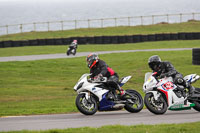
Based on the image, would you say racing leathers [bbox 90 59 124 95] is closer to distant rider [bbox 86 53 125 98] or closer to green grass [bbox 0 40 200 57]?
distant rider [bbox 86 53 125 98]

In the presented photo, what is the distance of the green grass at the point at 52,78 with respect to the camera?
14.4 m

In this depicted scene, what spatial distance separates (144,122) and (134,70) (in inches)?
585

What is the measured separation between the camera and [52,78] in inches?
893

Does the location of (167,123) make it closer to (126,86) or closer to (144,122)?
(144,122)

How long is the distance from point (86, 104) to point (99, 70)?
1.04 m

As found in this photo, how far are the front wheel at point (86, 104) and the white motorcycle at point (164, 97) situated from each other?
1.26m

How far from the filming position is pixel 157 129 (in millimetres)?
8648

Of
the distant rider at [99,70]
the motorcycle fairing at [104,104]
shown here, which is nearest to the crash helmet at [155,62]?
the distant rider at [99,70]

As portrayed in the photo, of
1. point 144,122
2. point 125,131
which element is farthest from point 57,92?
point 125,131

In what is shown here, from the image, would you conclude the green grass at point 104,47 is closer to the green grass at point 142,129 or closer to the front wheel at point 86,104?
the front wheel at point 86,104

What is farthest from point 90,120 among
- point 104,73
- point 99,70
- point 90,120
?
point 99,70

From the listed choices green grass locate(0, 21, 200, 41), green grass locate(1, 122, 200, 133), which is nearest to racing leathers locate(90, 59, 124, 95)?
green grass locate(1, 122, 200, 133)

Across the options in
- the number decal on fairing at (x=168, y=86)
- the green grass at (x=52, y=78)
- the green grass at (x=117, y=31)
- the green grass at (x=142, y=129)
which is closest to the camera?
the green grass at (x=142, y=129)

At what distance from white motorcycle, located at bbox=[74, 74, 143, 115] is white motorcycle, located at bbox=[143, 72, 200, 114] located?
66 centimetres
